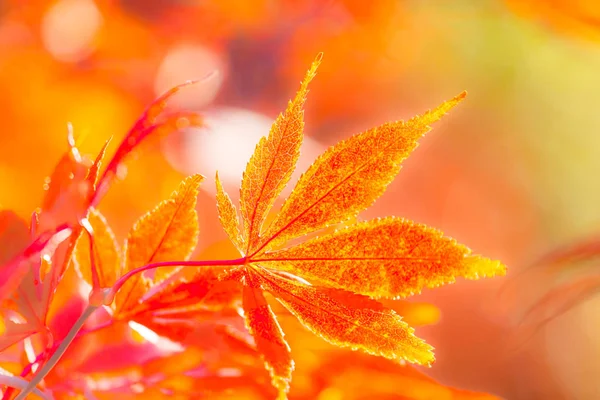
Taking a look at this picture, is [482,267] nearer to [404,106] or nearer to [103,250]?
[103,250]

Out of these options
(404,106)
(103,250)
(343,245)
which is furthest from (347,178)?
(404,106)

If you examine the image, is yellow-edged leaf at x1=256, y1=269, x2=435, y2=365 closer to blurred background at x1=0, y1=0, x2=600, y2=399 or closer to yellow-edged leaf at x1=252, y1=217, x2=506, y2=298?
yellow-edged leaf at x1=252, y1=217, x2=506, y2=298

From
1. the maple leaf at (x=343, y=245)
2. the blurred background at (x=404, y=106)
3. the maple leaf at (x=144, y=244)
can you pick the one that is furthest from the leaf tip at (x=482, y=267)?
the blurred background at (x=404, y=106)

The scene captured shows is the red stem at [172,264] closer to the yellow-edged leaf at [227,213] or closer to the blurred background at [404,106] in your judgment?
the yellow-edged leaf at [227,213]

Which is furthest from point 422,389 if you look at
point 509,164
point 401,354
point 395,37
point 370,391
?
point 395,37

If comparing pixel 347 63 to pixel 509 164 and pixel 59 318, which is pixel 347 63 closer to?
pixel 509 164
